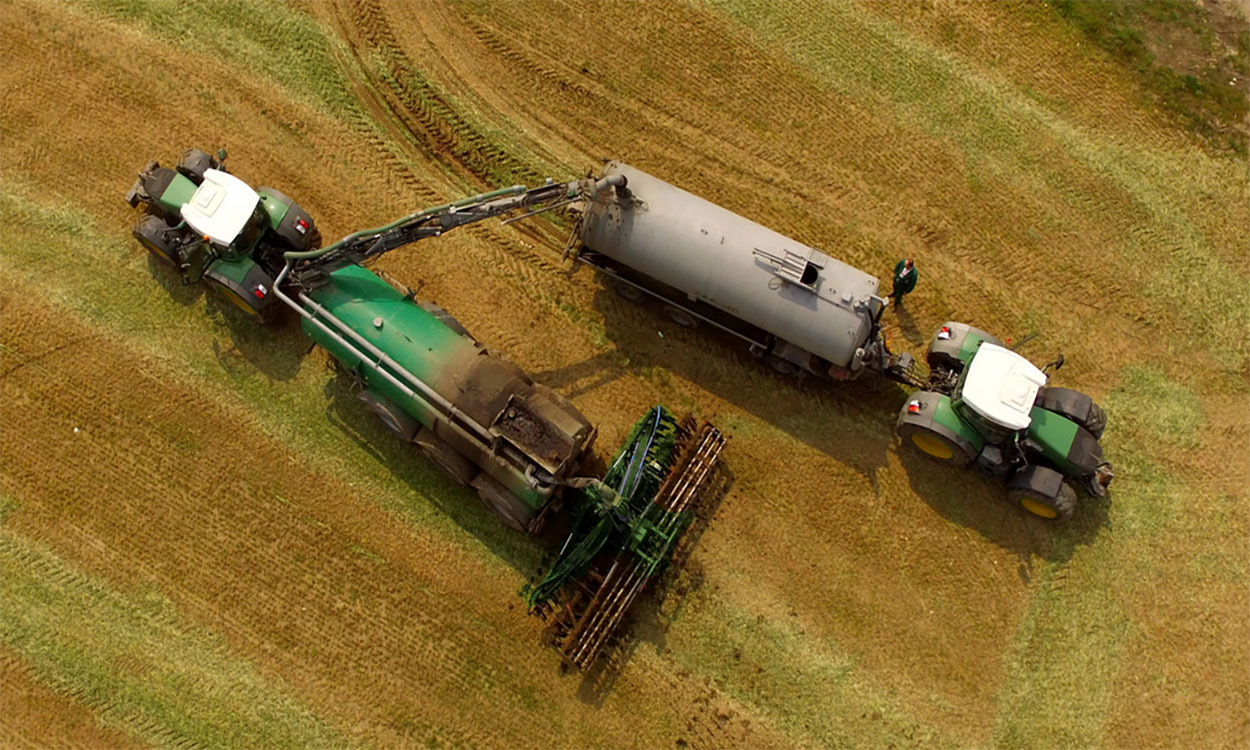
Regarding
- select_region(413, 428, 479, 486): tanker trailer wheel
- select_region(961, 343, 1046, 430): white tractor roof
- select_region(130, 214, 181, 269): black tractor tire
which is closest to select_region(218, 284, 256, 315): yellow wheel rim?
select_region(130, 214, 181, 269): black tractor tire

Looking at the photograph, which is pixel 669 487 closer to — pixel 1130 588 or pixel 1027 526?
pixel 1027 526

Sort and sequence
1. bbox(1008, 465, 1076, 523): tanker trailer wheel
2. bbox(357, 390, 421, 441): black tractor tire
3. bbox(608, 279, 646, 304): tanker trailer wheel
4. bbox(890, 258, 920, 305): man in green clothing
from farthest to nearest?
bbox(608, 279, 646, 304): tanker trailer wheel < bbox(890, 258, 920, 305): man in green clothing < bbox(1008, 465, 1076, 523): tanker trailer wheel < bbox(357, 390, 421, 441): black tractor tire

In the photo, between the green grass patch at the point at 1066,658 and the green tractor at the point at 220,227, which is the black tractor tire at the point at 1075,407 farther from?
the green tractor at the point at 220,227

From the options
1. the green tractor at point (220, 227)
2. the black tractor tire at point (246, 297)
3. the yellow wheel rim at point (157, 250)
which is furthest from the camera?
the yellow wheel rim at point (157, 250)

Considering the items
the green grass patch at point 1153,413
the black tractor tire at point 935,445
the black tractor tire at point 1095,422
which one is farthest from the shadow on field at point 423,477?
the green grass patch at point 1153,413

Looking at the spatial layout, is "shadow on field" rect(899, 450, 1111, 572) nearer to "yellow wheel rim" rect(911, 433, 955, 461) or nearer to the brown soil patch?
"yellow wheel rim" rect(911, 433, 955, 461)

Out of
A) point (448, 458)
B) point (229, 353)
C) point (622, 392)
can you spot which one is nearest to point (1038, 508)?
point (622, 392)
